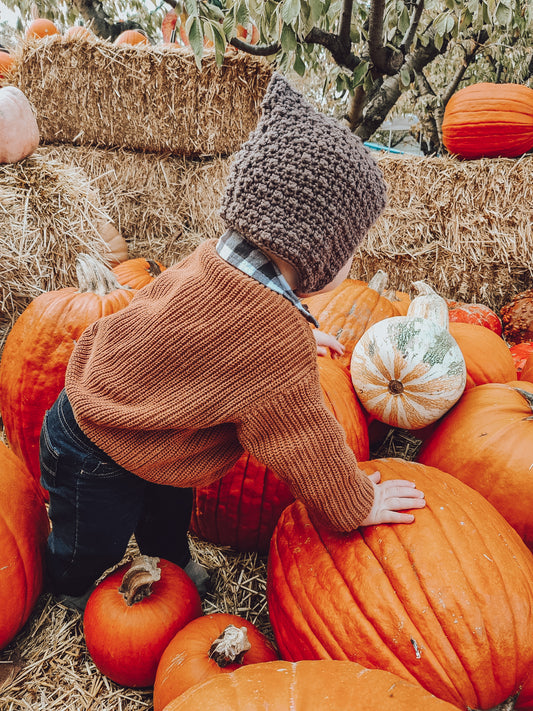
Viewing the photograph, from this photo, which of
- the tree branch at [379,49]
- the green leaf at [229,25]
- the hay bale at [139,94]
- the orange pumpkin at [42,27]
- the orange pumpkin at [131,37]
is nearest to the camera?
the green leaf at [229,25]

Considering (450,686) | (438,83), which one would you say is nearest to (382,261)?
(450,686)

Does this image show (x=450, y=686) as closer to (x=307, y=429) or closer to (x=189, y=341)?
(x=307, y=429)

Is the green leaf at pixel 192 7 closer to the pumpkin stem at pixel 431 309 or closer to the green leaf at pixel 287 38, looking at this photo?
the green leaf at pixel 287 38

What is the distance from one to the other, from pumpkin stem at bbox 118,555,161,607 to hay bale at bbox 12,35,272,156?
3496mm

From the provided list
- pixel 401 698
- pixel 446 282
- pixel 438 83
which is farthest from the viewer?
pixel 438 83

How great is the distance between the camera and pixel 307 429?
3.59 ft

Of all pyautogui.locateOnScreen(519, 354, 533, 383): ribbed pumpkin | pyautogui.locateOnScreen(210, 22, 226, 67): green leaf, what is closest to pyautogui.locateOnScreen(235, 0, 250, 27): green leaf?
pyautogui.locateOnScreen(210, 22, 226, 67): green leaf

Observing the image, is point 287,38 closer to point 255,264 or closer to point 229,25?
point 229,25

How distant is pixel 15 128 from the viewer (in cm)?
263

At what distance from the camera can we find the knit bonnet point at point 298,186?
102cm

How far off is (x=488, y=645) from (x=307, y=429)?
1.98ft

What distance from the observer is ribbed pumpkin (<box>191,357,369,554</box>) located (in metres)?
1.63

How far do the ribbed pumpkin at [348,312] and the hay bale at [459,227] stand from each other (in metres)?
1.40

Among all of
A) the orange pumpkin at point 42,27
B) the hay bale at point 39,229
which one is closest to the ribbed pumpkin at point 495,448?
the hay bale at point 39,229
